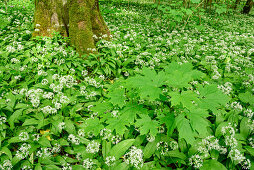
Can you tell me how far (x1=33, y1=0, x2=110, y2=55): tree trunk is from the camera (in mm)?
4680

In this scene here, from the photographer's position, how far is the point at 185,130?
198 cm

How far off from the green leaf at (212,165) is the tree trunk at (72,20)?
409cm

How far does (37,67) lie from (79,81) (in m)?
1.14

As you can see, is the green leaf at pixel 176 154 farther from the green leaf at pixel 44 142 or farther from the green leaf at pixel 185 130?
the green leaf at pixel 44 142

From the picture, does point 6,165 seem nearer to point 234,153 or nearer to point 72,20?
point 234,153

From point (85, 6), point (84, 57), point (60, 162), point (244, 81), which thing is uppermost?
point (85, 6)

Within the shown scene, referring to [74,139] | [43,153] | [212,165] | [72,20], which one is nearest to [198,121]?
[212,165]

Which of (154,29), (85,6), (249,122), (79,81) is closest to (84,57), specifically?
(79,81)

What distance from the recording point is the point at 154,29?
8617 millimetres

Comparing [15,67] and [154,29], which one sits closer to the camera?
[15,67]

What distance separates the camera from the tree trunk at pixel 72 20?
184 inches

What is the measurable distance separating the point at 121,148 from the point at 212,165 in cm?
132

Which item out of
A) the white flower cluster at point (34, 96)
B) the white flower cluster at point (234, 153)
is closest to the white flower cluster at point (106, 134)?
the white flower cluster at point (34, 96)

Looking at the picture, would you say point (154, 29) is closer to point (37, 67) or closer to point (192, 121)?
point (37, 67)
